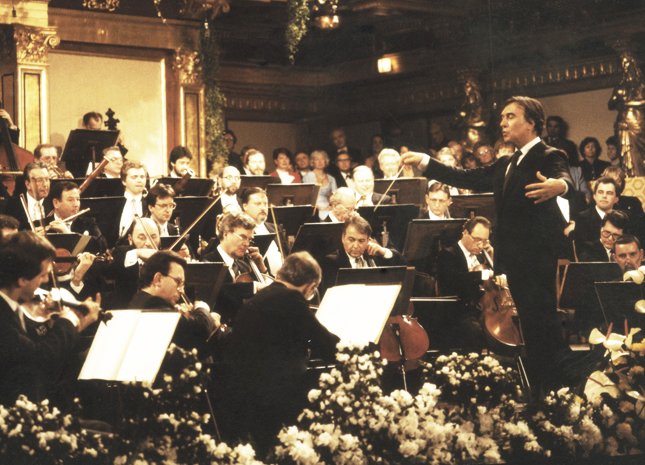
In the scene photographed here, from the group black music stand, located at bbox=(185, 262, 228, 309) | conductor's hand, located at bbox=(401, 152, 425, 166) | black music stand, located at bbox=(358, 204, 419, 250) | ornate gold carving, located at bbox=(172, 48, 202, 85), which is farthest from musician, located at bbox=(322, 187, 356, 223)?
ornate gold carving, located at bbox=(172, 48, 202, 85)

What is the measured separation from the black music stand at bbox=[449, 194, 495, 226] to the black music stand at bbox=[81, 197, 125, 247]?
2.34 metres

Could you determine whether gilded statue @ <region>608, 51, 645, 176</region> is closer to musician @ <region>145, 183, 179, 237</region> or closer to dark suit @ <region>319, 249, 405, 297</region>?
dark suit @ <region>319, 249, 405, 297</region>

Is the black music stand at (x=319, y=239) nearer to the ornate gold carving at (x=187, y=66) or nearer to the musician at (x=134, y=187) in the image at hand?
the musician at (x=134, y=187)

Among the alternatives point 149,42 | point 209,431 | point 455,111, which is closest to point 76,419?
point 209,431

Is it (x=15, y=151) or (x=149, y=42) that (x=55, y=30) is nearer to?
(x=149, y=42)

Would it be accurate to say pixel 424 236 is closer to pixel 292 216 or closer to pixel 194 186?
pixel 292 216

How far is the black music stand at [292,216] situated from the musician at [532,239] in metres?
2.27

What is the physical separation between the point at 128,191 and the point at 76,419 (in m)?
3.53

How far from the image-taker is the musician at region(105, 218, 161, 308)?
5902 mm

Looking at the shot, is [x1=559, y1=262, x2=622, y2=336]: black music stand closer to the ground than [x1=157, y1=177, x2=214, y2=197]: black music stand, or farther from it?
closer to the ground

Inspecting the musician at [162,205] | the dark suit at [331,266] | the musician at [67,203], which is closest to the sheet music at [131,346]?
the musician at [67,203]

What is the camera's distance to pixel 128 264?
593cm

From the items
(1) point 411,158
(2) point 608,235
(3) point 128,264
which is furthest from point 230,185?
(1) point 411,158

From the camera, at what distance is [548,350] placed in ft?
16.0
